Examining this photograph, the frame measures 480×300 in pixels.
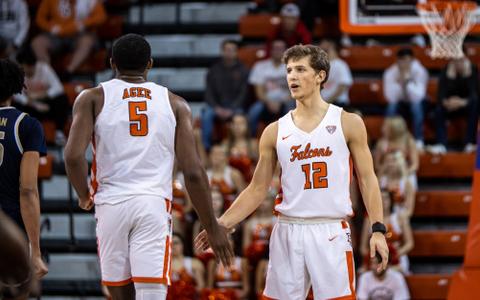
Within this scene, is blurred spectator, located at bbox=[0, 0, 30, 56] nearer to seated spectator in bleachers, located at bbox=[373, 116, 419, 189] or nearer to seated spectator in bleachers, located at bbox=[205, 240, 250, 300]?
seated spectator in bleachers, located at bbox=[205, 240, 250, 300]

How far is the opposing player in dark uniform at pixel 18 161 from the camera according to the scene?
20.5 feet

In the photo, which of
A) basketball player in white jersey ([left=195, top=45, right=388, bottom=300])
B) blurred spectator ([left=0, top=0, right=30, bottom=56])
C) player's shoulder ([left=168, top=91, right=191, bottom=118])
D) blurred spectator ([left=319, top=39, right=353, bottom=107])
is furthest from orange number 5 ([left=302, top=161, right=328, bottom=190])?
blurred spectator ([left=0, top=0, right=30, bottom=56])

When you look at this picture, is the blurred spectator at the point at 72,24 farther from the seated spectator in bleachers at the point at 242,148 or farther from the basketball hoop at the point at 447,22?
the basketball hoop at the point at 447,22

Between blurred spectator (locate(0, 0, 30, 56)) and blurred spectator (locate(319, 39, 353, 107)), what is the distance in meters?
4.10

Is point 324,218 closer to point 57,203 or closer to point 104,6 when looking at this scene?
point 57,203

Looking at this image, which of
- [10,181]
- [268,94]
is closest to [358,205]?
[268,94]

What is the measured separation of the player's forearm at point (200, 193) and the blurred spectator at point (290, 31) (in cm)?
714

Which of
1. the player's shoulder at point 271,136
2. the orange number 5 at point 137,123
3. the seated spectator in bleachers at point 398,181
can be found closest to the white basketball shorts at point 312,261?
the player's shoulder at point 271,136

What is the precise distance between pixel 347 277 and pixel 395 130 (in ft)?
19.1

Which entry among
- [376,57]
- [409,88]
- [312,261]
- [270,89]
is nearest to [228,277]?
[270,89]

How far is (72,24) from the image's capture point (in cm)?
1405

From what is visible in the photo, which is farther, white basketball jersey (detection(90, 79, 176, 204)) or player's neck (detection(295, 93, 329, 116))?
player's neck (detection(295, 93, 329, 116))

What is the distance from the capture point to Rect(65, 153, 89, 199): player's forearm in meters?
6.09

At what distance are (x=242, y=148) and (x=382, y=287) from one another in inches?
90.9
